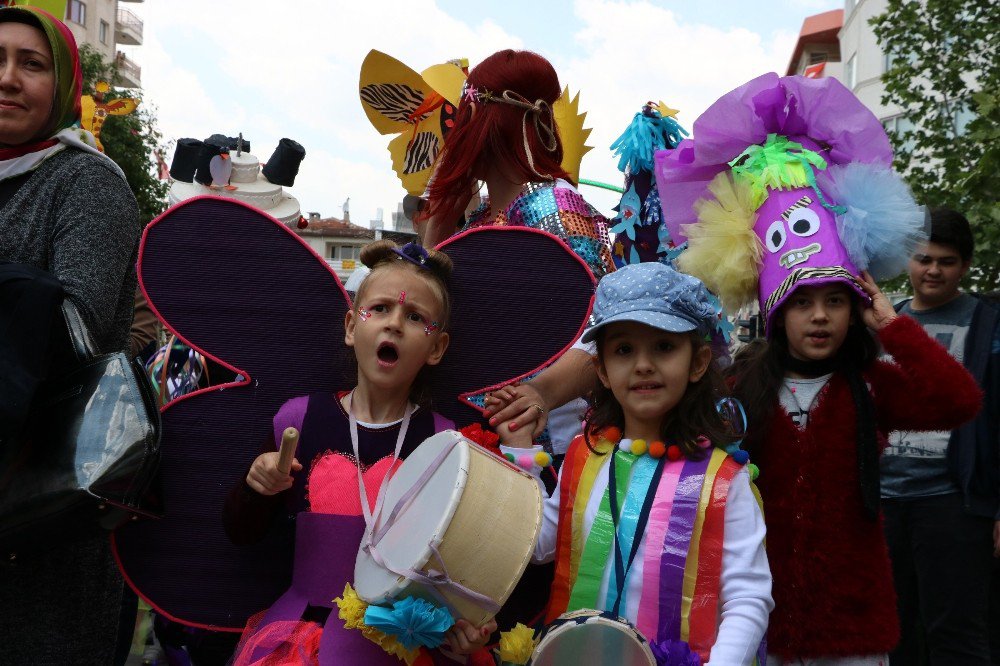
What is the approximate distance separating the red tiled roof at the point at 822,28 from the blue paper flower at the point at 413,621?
45.2 metres

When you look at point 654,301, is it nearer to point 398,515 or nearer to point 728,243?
point 728,243

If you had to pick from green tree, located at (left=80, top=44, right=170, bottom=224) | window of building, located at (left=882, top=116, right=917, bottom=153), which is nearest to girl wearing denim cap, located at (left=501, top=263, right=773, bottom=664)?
window of building, located at (left=882, top=116, right=917, bottom=153)

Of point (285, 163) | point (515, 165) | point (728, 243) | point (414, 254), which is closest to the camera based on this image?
point (414, 254)

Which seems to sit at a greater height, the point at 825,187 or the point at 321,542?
the point at 825,187

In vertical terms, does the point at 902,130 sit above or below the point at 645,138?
above

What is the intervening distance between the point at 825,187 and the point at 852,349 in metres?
0.48

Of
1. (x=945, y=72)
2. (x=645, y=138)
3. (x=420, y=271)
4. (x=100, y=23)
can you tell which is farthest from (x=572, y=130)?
(x=100, y=23)

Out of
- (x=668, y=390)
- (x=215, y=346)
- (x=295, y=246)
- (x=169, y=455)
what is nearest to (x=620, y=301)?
(x=668, y=390)

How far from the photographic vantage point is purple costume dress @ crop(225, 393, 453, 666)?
2.16 meters

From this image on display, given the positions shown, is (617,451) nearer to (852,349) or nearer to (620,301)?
(620,301)

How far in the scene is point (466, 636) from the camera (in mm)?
1936

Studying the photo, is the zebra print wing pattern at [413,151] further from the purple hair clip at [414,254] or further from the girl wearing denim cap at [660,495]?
the girl wearing denim cap at [660,495]

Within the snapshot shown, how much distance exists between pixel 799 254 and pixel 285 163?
147 inches

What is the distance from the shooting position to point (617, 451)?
7.97 feet
